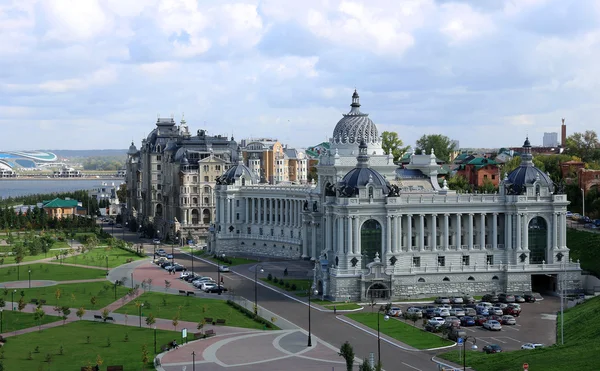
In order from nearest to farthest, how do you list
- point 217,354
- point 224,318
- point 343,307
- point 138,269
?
point 217,354 → point 224,318 → point 343,307 → point 138,269

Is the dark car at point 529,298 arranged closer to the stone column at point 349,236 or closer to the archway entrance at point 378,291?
the archway entrance at point 378,291

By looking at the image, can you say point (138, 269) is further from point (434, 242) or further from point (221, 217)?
point (434, 242)

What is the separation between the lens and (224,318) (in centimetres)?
10156

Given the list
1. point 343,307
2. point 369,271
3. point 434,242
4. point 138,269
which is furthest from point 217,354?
point 138,269

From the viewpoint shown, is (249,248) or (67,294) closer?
(67,294)

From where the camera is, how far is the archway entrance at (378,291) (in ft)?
372

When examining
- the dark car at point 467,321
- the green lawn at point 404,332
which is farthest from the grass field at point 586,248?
the green lawn at point 404,332

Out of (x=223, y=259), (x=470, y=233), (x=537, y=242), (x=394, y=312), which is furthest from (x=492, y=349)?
(x=223, y=259)

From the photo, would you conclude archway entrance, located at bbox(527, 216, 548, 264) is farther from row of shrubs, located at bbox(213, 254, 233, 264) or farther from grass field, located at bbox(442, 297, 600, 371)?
row of shrubs, located at bbox(213, 254, 233, 264)

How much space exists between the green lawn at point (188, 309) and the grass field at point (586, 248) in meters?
44.6

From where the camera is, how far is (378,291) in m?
114

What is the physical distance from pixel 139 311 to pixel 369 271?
26.4 meters

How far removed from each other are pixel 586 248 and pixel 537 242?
11.0m

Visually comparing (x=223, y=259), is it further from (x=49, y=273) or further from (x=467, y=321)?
(x=467, y=321)
